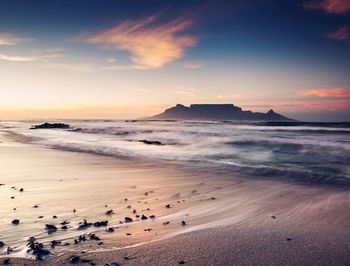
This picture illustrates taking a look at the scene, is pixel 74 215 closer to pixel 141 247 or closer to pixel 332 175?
pixel 141 247

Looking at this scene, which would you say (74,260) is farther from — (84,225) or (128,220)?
(128,220)

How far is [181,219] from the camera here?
549cm

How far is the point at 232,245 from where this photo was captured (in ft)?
14.3

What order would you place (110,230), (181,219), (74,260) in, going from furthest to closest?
(181,219) < (110,230) < (74,260)

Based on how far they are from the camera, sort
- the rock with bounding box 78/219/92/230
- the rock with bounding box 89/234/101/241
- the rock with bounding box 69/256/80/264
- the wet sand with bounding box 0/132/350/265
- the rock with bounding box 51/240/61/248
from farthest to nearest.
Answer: the rock with bounding box 78/219/92/230, the rock with bounding box 89/234/101/241, the rock with bounding box 51/240/61/248, the wet sand with bounding box 0/132/350/265, the rock with bounding box 69/256/80/264

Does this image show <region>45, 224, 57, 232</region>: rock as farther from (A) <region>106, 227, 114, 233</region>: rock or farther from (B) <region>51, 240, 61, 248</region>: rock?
(A) <region>106, 227, 114, 233</region>: rock

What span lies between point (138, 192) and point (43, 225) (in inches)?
112

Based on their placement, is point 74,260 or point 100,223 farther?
point 100,223

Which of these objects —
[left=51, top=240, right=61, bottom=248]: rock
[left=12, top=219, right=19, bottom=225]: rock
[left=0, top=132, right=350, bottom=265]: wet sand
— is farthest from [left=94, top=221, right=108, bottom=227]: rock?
[left=12, top=219, right=19, bottom=225]: rock

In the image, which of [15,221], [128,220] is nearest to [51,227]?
[15,221]

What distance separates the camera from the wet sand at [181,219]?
3.98 m

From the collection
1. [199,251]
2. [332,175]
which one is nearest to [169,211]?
[199,251]

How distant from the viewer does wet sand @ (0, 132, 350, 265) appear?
398 cm

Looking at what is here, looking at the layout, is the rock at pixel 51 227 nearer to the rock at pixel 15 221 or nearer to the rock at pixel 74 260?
the rock at pixel 15 221
